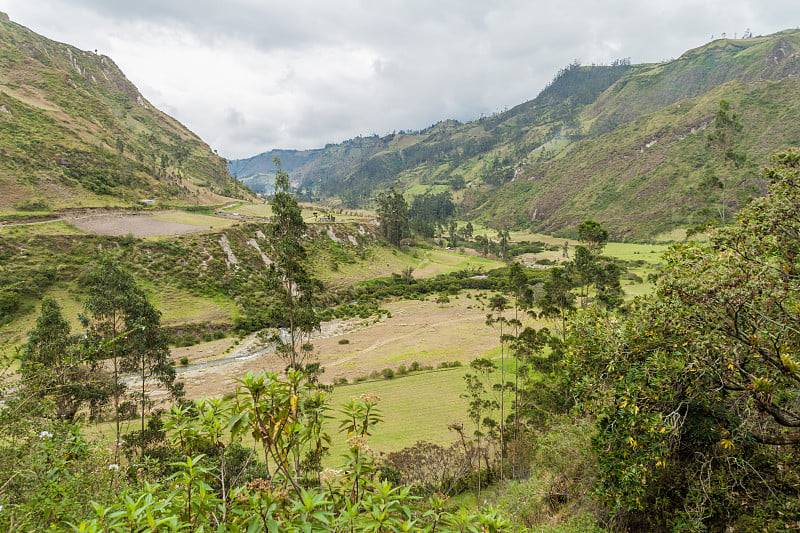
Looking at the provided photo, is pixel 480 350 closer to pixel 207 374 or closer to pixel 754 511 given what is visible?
pixel 207 374

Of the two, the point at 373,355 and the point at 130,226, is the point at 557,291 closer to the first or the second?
the point at 373,355

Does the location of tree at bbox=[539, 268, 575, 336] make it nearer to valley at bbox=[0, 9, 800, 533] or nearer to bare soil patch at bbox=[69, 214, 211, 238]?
valley at bbox=[0, 9, 800, 533]

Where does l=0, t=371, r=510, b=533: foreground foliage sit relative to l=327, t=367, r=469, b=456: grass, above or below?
above

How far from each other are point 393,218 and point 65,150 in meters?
69.1

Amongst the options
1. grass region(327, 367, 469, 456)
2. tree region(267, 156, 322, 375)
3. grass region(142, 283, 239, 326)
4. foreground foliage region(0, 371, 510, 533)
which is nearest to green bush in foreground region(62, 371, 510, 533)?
foreground foliage region(0, 371, 510, 533)

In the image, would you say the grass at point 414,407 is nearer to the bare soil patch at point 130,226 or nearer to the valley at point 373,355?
the valley at point 373,355

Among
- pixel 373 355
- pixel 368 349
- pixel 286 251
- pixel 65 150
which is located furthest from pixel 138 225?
pixel 286 251

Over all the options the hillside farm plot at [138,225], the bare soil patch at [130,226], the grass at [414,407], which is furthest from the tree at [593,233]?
the bare soil patch at [130,226]

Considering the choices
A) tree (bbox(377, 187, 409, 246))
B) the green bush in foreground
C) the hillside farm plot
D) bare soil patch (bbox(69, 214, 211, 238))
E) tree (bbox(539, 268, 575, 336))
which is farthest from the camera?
tree (bbox(377, 187, 409, 246))

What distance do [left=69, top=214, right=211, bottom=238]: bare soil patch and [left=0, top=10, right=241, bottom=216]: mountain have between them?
6060 millimetres

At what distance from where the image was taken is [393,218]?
295ft

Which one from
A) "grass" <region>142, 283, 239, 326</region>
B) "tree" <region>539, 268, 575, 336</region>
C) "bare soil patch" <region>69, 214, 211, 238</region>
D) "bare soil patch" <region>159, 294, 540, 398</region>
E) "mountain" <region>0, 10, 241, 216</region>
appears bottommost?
"bare soil patch" <region>159, 294, 540, 398</region>

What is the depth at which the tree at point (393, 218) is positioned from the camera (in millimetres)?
90188

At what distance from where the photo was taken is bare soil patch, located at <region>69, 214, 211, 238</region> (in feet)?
166
